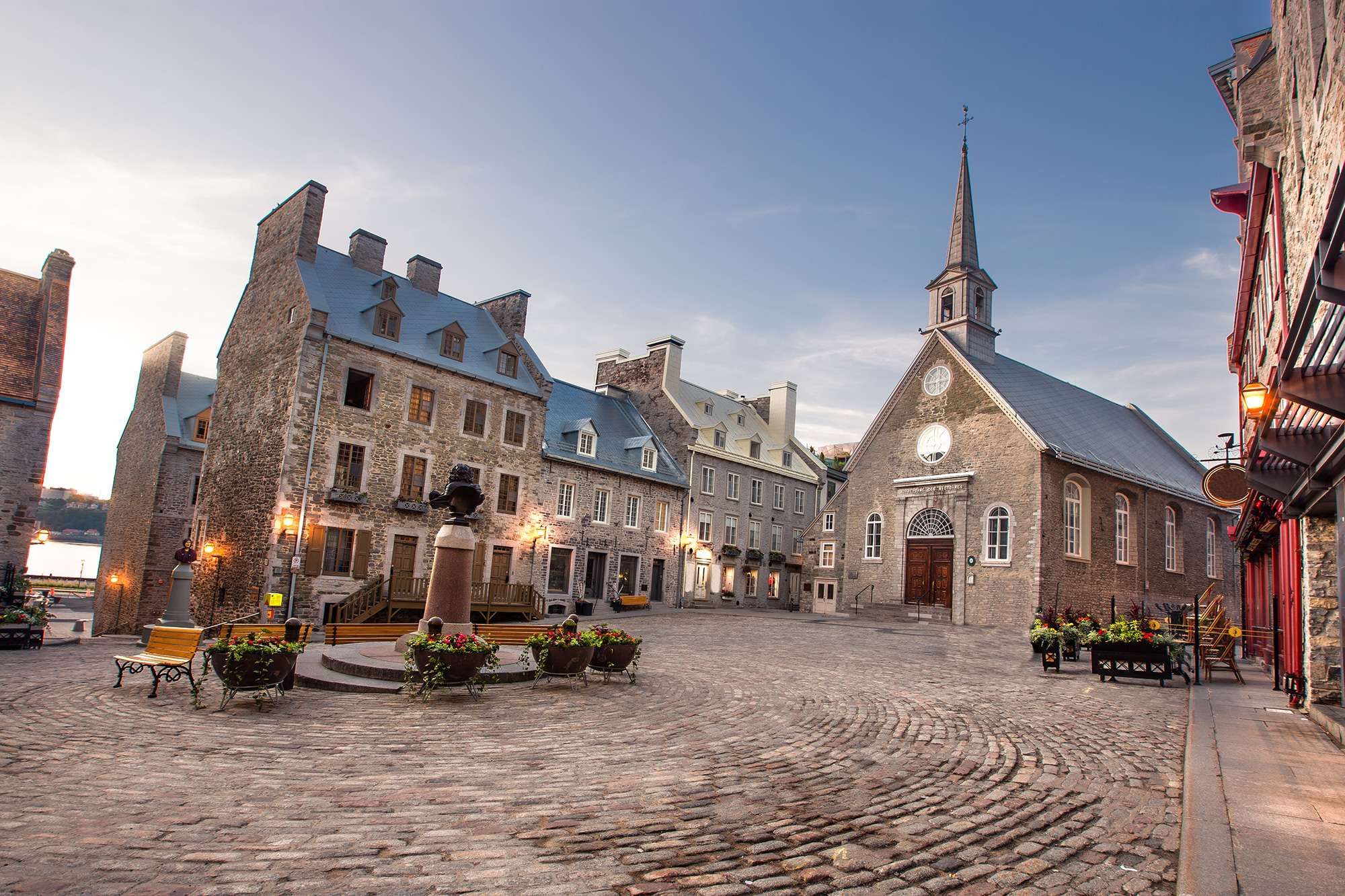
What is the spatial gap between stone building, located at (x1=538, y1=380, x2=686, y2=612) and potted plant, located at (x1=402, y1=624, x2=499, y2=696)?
20010 millimetres

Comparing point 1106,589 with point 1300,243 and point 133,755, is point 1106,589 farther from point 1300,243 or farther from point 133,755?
point 133,755

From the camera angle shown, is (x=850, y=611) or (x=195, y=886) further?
(x=850, y=611)

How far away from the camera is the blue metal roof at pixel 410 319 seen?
2583 cm

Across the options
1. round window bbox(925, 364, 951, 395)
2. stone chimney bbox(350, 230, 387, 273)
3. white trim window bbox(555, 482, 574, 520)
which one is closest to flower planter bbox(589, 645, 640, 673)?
white trim window bbox(555, 482, 574, 520)

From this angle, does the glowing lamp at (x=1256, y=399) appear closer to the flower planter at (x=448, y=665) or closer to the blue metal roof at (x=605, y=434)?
the flower planter at (x=448, y=665)

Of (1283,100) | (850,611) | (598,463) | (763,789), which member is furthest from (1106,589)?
(763,789)

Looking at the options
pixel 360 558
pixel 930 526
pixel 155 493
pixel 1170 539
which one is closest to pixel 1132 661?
pixel 930 526

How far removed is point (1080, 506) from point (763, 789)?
2955 centimetres

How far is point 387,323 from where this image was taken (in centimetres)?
2669

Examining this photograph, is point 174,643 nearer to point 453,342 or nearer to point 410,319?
point 453,342

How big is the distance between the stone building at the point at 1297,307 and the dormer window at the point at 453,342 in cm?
2304

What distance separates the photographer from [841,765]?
23.1 ft

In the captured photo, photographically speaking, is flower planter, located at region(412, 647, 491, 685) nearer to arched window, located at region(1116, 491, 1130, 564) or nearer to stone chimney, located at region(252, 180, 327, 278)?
stone chimney, located at region(252, 180, 327, 278)

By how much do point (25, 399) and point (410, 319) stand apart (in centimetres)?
1150
